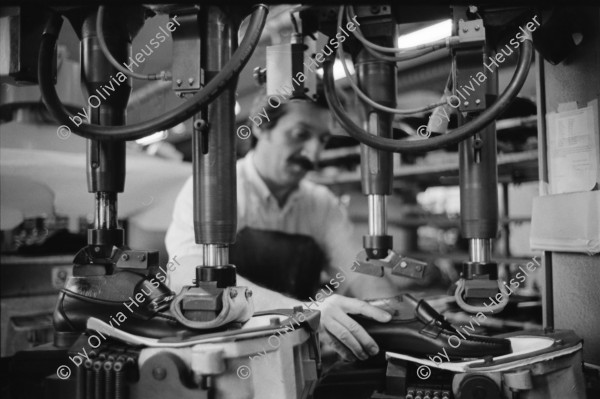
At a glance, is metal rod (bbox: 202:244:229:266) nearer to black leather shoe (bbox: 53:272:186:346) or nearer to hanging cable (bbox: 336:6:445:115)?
black leather shoe (bbox: 53:272:186:346)

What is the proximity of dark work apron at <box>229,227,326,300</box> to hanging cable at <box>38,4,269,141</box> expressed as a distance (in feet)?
4.73

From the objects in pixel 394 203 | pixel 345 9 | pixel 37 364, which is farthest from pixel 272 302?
pixel 394 203

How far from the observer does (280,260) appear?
2.60 meters

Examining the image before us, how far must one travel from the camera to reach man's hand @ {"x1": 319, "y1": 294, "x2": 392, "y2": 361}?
1.20 m

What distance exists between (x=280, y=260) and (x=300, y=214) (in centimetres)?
26

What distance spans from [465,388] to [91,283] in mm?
792

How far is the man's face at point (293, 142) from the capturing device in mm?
2369

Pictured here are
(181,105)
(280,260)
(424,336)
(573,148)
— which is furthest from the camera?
(280,260)

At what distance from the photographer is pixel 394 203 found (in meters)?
4.43

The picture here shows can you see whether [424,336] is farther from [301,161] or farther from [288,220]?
[288,220]

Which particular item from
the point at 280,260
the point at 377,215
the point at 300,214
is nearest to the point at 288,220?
the point at 300,214

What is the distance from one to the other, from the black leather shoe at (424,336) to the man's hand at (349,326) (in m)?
0.02

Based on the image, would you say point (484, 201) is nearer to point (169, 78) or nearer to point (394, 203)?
point (169, 78)

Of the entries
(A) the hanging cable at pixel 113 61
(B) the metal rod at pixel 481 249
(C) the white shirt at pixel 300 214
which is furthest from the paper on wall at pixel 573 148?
(C) the white shirt at pixel 300 214
